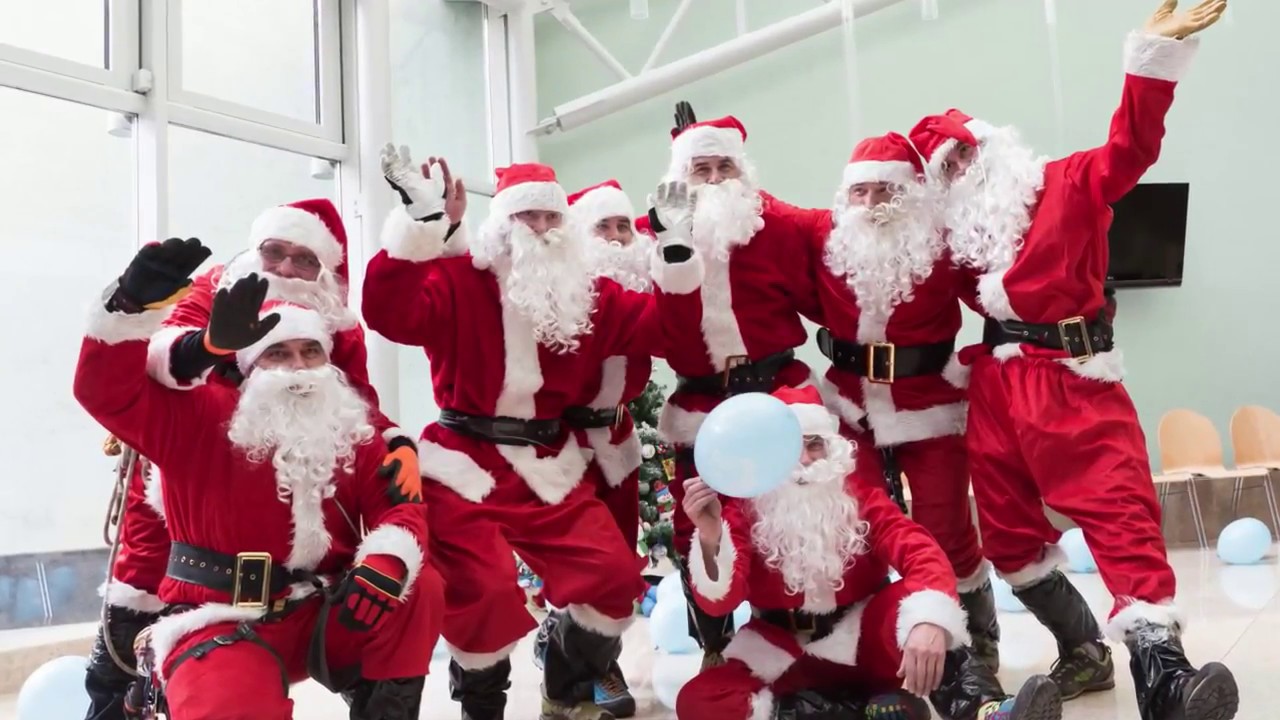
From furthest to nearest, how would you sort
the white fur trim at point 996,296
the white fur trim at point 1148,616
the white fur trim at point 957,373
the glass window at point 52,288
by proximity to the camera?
the glass window at point 52,288
the white fur trim at point 957,373
the white fur trim at point 996,296
the white fur trim at point 1148,616

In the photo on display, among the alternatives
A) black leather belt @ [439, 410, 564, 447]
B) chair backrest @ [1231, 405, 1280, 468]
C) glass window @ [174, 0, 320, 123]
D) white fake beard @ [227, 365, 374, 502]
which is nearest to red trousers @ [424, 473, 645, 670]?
black leather belt @ [439, 410, 564, 447]

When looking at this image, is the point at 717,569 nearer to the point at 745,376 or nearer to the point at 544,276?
the point at 745,376

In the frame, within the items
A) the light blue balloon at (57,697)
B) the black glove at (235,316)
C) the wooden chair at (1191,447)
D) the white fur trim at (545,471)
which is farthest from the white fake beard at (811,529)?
the wooden chair at (1191,447)

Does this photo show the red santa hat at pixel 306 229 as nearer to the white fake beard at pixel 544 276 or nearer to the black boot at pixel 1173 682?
the white fake beard at pixel 544 276

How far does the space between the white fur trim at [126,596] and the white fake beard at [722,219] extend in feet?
5.61

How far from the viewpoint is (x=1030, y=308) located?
9.13 feet

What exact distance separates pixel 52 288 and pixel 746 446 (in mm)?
3948

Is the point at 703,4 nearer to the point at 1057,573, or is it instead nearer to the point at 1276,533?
the point at 1276,533

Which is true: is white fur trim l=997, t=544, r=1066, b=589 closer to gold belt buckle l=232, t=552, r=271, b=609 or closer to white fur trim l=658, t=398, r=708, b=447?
white fur trim l=658, t=398, r=708, b=447

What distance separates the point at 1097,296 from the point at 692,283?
3.45 feet

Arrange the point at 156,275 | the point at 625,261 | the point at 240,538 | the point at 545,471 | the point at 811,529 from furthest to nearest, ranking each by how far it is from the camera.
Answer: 1. the point at 625,261
2. the point at 545,471
3. the point at 811,529
4. the point at 240,538
5. the point at 156,275

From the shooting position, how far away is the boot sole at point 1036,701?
7.18 feet

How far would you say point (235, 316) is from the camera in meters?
2.08

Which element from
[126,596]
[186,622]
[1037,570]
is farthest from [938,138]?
[126,596]
